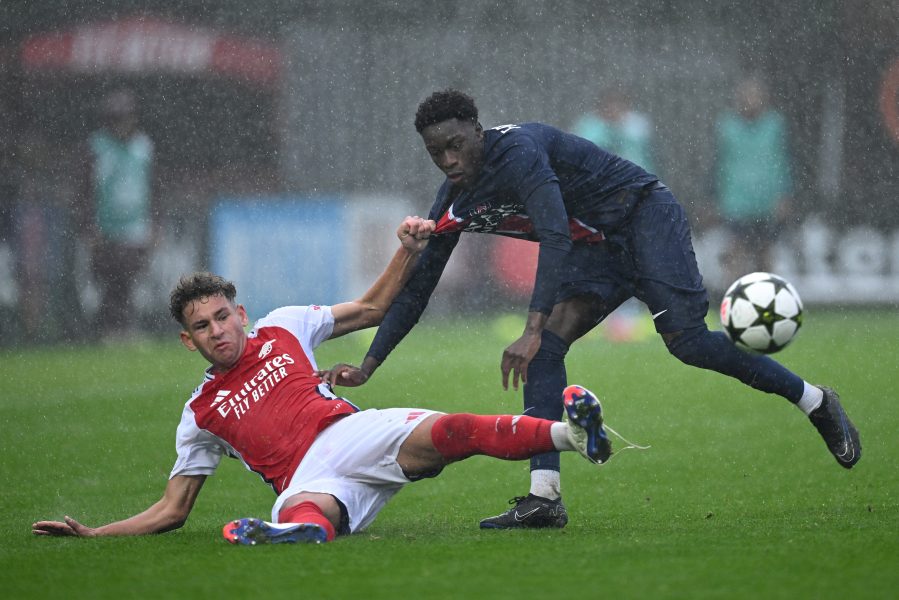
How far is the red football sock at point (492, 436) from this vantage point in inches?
177

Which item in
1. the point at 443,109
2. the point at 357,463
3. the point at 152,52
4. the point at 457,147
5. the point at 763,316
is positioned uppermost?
the point at 152,52

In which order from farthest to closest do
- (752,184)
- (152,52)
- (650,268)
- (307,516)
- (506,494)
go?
(152,52) < (752,184) < (506,494) < (650,268) < (307,516)

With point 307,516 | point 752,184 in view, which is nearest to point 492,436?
point 307,516

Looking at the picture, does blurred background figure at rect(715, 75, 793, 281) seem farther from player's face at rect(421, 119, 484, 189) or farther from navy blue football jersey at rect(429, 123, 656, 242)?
player's face at rect(421, 119, 484, 189)

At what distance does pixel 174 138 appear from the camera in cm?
1452

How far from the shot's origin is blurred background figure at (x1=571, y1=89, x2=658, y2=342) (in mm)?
12297

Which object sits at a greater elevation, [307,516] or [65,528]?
[307,516]

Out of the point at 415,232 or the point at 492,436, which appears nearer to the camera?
the point at 492,436

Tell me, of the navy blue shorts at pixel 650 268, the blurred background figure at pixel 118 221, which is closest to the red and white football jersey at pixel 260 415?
the navy blue shorts at pixel 650 268

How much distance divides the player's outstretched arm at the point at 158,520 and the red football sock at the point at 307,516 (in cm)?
47

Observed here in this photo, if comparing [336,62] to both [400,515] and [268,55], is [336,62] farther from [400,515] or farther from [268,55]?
[400,515]

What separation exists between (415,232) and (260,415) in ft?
3.07

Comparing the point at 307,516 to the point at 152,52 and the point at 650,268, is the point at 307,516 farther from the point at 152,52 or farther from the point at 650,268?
the point at 152,52

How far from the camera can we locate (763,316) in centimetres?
495
